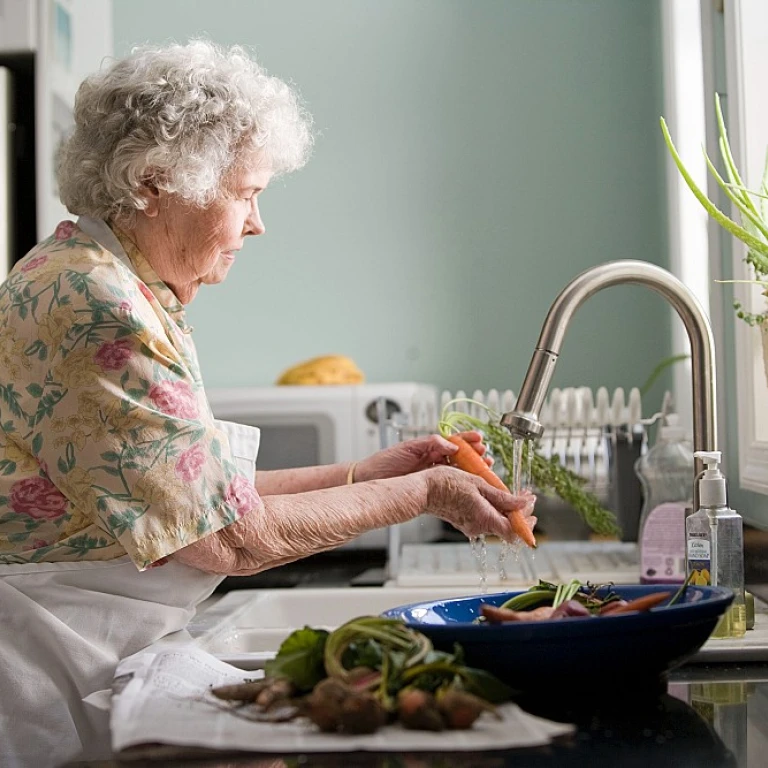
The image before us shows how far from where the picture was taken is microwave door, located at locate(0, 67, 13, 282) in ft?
8.20

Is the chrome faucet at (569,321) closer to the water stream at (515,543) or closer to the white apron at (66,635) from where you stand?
the water stream at (515,543)

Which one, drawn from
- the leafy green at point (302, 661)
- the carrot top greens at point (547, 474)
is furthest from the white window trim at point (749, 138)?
the leafy green at point (302, 661)

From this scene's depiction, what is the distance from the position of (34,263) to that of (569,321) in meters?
0.55

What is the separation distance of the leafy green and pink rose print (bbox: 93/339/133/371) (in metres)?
0.40

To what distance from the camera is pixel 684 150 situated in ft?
9.14

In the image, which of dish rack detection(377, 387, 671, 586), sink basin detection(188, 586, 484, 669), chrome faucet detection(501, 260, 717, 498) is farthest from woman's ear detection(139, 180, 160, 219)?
dish rack detection(377, 387, 671, 586)

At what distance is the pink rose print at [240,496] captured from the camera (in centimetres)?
108

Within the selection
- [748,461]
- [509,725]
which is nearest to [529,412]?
[509,725]

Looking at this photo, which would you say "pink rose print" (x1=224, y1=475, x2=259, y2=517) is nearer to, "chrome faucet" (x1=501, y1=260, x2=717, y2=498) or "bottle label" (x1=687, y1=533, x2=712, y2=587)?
"chrome faucet" (x1=501, y1=260, x2=717, y2=498)

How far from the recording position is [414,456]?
1495 millimetres

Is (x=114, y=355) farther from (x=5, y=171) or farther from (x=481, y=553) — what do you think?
(x=5, y=171)

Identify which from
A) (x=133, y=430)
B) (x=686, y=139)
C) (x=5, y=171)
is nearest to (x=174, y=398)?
(x=133, y=430)

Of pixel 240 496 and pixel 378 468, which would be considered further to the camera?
pixel 378 468

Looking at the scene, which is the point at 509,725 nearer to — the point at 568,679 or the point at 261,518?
the point at 568,679
